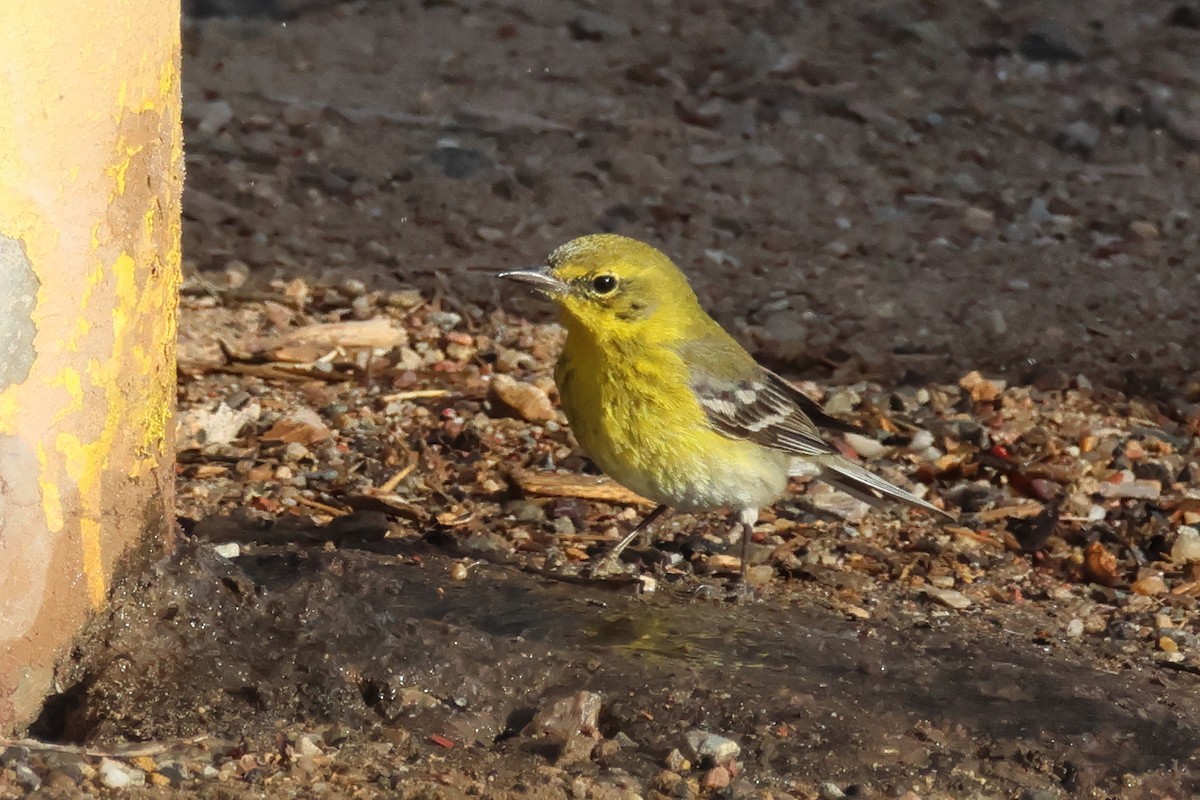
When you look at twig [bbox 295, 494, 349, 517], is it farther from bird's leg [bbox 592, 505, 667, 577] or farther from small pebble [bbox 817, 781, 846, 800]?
small pebble [bbox 817, 781, 846, 800]

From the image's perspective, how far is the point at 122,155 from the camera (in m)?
3.99

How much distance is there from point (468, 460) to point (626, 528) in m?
0.79

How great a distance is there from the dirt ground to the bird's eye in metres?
1.04

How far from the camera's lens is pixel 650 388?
6.12 meters

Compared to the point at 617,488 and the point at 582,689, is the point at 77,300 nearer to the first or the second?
the point at 582,689

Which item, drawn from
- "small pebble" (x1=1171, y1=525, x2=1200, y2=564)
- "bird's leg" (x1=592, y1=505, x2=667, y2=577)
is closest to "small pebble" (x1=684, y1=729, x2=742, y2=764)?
"bird's leg" (x1=592, y1=505, x2=667, y2=577)

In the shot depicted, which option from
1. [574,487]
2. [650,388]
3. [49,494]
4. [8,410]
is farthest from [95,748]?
[574,487]

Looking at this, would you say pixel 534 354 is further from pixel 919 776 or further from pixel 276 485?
pixel 919 776

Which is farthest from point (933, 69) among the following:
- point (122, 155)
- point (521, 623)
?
point (122, 155)

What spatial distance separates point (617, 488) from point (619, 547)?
69 cm

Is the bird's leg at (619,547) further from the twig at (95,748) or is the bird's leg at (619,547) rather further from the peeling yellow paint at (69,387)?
the peeling yellow paint at (69,387)

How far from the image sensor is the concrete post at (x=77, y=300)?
3.77m

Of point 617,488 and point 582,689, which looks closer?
point 582,689

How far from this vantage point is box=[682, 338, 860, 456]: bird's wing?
634 centimetres
